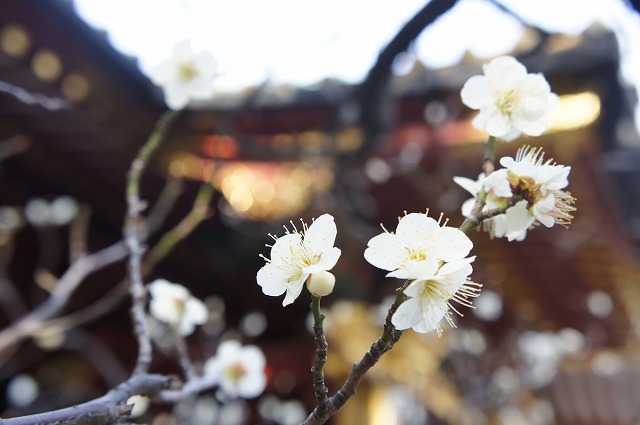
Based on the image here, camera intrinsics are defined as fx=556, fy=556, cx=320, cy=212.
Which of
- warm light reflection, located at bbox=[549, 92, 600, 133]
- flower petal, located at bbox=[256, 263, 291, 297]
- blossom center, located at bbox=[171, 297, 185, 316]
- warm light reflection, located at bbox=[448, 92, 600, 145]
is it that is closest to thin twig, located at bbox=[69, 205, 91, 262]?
blossom center, located at bbox=[171, 297, 185, 316]

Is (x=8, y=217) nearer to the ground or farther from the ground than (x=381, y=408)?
farther from the ground

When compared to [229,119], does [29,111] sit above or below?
above

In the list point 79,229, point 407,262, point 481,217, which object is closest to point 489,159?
point 481,217

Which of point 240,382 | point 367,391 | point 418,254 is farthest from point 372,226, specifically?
point 418,254

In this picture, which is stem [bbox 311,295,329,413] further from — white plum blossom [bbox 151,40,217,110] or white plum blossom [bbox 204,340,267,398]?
white plum blossom [bbox 151,40,217,110]

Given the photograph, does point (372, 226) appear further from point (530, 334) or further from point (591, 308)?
point (530, 334)

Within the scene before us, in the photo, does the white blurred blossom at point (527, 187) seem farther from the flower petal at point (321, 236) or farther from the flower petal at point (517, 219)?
the flower petal at point (321, 236)

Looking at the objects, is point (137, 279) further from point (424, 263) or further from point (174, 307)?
point (424, 263)
